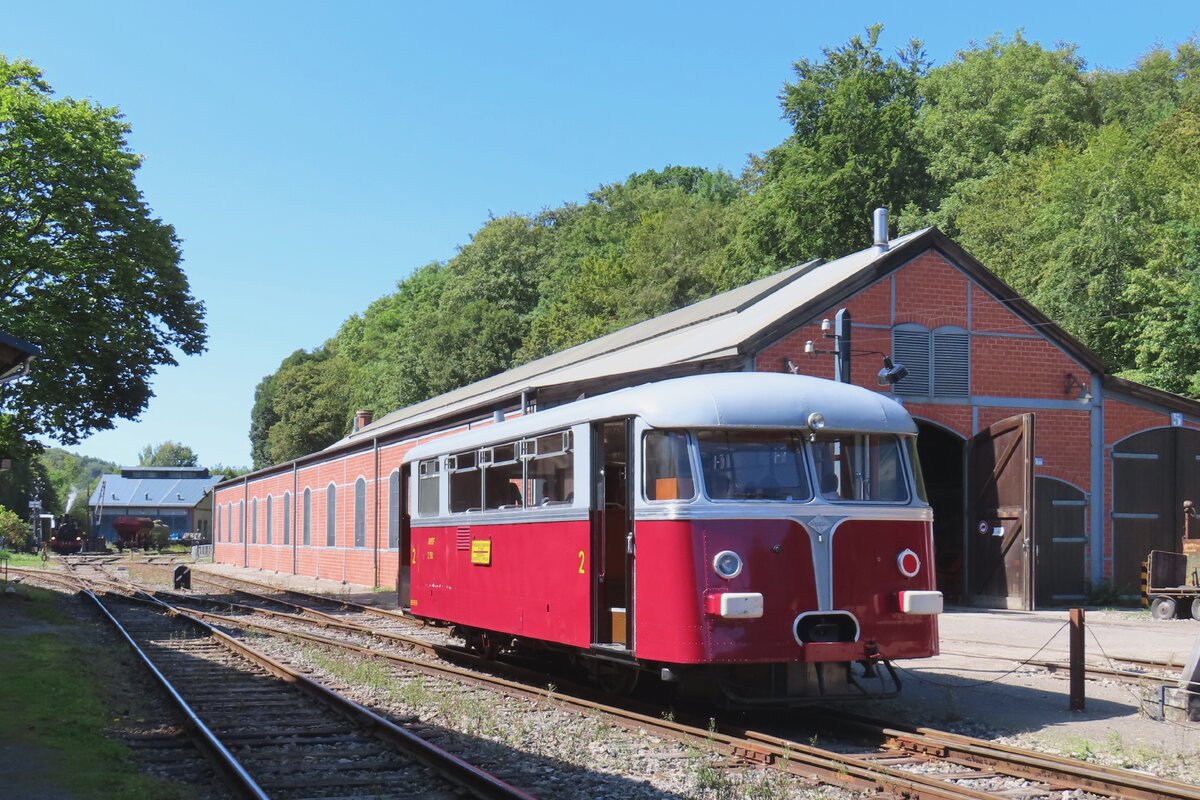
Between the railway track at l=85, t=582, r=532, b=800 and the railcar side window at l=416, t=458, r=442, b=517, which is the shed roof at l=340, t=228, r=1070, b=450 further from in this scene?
the railway track at l=85, t=582, r=532, b=800

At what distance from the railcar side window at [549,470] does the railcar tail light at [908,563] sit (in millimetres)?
2979

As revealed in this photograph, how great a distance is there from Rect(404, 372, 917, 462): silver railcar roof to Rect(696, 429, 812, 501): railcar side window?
0.14 metres

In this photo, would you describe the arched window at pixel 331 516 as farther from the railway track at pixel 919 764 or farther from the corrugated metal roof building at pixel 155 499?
the corrugated metal roof building at pixel 155 499

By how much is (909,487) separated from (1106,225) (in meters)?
32.4

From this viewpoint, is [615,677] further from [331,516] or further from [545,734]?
→ [331,516]

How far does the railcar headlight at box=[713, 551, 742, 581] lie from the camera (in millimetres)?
9891

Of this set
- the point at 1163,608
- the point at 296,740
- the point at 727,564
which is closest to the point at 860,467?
the point at 727,564

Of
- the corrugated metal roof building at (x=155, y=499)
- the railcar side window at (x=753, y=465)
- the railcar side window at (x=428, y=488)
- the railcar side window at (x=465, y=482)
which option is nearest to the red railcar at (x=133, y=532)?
the corrugated metal roof building at (x=155, y=499)

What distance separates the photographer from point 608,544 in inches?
440

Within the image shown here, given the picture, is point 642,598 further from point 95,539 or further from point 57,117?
point 95,539

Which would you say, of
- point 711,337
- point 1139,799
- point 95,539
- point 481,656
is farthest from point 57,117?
point 95,539

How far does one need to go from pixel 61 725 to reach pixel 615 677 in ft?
16.1

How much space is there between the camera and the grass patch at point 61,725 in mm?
8258

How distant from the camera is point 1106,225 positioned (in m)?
39.7
